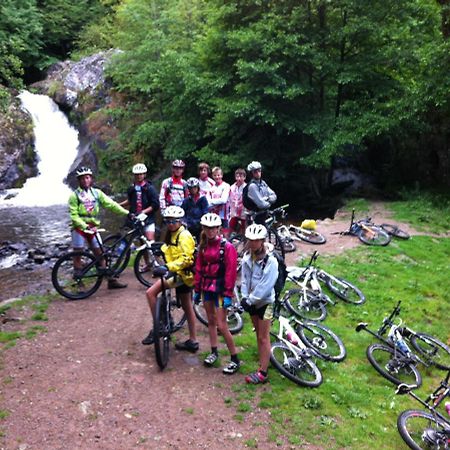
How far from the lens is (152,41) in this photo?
2288cm

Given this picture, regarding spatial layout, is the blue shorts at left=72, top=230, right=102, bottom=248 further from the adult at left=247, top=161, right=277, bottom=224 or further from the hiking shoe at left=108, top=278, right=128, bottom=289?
the adult at left=247, top=161, right=277, bottom=224

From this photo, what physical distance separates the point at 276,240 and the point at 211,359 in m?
5.14

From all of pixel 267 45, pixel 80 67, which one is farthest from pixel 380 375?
pixel 80 67

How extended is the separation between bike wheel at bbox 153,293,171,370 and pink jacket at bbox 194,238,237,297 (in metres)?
0.70

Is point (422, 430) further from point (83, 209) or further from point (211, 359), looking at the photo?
point (83, 209)

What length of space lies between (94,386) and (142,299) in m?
Answer: 3.21

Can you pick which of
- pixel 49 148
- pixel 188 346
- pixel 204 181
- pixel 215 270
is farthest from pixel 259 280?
pixel 49 148

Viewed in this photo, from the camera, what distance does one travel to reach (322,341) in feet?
25.8

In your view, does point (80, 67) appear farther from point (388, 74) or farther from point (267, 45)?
point (388, 74)

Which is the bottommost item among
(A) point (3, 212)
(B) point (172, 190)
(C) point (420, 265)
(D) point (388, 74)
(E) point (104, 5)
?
(A) point (3, 212)

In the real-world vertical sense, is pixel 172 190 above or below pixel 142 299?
above

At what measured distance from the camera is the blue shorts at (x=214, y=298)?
6.47 meters

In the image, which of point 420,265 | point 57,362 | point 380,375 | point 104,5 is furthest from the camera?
point 104,5

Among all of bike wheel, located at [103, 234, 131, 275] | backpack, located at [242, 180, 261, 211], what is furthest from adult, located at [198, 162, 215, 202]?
bike wheel, located at [103, 234, 131, 275]
